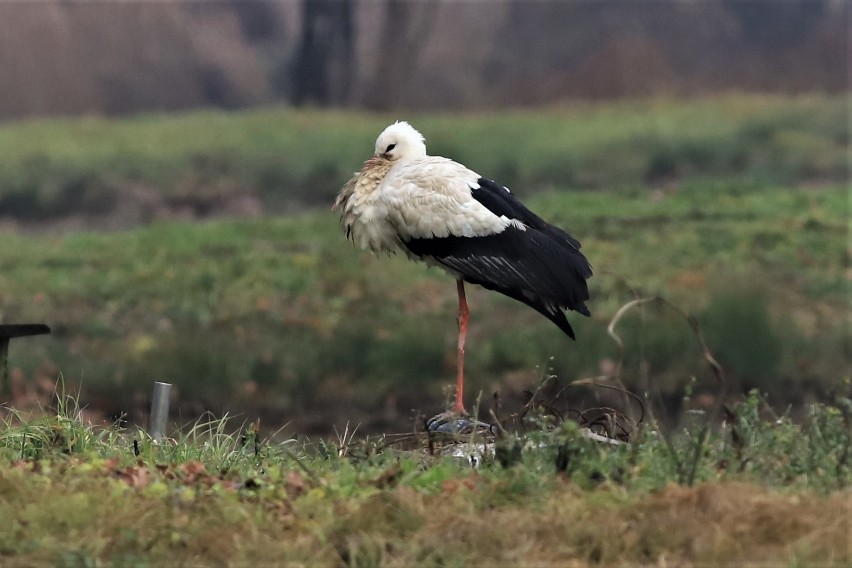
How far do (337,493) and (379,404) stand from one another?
7241 millimetres

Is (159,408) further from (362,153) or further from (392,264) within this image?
(362,153)

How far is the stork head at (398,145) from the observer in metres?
8.76

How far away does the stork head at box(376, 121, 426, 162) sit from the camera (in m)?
8.76

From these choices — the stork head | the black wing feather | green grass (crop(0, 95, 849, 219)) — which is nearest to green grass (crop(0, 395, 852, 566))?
the black wing feather

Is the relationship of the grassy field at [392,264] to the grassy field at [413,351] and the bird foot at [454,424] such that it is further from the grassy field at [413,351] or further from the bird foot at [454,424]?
the bird foot at [454,424]

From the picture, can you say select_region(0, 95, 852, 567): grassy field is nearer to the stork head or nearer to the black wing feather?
the black wing feather

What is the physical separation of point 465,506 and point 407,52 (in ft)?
64.8

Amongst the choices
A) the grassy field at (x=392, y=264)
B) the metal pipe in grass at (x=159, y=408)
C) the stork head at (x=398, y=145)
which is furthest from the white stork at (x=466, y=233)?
the grassy field at (x=392, y=264)

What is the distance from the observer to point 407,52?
2548cm

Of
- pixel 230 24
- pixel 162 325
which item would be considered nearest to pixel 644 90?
pixel 230 24

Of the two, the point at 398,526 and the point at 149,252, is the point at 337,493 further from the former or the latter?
the point at 149,252

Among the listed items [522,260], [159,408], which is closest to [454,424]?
[522,260]

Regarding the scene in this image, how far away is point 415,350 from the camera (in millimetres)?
14227

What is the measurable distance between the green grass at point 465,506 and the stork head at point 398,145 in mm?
2220
